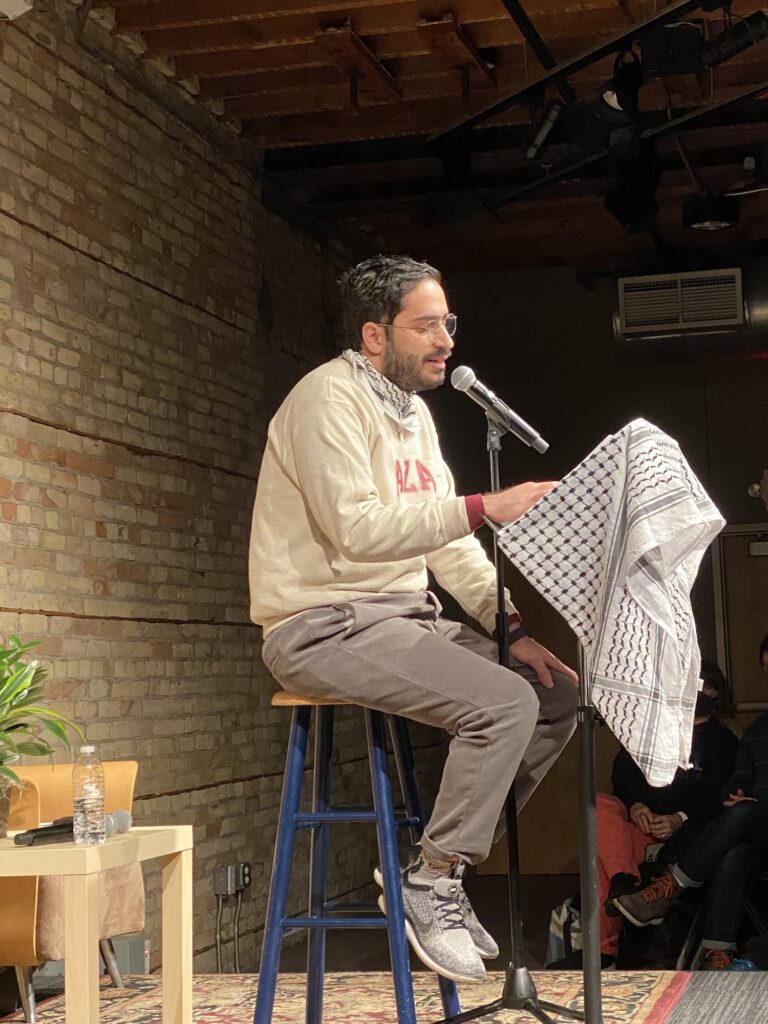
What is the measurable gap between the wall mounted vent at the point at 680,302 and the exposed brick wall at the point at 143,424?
196 centimetres

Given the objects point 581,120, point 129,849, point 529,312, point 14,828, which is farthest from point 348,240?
point 129,849

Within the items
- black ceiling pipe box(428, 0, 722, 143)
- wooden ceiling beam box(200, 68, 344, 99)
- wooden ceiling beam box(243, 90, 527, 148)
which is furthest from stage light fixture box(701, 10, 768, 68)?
wooden ceiling beam box(200, 68, 344, 99)

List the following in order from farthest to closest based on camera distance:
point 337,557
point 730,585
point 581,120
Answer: point 730,585 → point 581,120 → point 337,557

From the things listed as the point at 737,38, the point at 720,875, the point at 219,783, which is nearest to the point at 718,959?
the point at 720,875

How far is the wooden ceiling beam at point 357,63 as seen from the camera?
5484mm

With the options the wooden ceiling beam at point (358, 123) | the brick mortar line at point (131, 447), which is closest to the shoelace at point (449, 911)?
the brick mortar line at point (131, 447)

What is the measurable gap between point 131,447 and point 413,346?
2.74m

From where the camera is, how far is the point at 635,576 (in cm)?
222

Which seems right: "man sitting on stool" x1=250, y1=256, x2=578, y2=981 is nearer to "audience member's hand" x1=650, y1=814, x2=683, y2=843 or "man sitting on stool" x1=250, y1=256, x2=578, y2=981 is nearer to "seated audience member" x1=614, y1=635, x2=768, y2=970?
"seated audience member" x1=614, y1=635, x2=768, y2=970

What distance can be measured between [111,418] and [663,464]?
3463mm

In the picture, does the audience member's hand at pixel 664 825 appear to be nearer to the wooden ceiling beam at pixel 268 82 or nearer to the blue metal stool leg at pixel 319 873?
Answer: the blue metal stool leg at pixel 319 873

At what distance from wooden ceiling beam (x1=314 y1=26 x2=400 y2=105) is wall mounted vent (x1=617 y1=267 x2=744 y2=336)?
7.47 feet

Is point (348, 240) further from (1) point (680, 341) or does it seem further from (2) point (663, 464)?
(2) point (663, 464)

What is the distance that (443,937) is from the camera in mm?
2633
